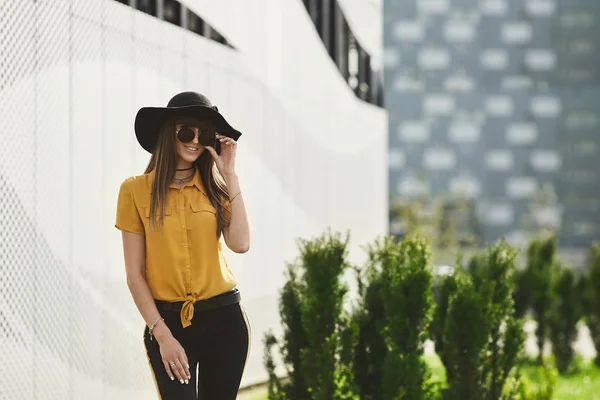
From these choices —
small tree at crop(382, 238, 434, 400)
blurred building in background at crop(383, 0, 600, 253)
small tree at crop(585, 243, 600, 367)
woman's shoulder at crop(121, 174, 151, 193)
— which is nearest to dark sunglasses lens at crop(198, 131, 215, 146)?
woman's shoulder at crop(121, 174, 151, 193)

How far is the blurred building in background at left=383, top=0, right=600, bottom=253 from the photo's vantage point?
90.6 meters

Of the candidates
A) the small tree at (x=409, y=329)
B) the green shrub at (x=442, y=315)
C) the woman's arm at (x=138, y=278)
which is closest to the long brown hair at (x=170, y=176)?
the woman's arm at (x=138, y=278)

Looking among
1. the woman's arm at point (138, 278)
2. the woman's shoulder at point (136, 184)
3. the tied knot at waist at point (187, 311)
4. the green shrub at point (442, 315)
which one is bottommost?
the green shrub at point (442, 315)

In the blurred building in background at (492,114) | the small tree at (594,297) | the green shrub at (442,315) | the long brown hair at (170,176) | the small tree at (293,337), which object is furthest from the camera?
the blurred building in background at (492,114)

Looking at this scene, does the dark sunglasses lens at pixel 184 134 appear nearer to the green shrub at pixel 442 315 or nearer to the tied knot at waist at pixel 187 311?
the tied knot at waist at pixel 187 311

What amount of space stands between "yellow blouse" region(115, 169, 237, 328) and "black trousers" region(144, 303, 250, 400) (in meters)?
0.07

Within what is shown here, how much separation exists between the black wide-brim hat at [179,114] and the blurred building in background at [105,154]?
4.61ft

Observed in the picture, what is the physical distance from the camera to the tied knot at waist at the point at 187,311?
395cm

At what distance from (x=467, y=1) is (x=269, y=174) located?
85.3 m

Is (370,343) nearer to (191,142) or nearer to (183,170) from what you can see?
(183,170)

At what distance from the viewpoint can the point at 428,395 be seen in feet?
20.9

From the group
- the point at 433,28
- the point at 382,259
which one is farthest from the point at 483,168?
the point at 382,259

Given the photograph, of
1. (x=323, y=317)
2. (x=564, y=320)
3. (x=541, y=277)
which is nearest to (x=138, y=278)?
(x=323, y=317)

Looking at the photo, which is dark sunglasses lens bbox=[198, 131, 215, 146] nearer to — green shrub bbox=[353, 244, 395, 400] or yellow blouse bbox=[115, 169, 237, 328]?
yellow blouse bbox=[115, 169, 237, 328]
